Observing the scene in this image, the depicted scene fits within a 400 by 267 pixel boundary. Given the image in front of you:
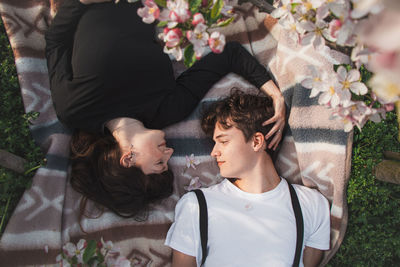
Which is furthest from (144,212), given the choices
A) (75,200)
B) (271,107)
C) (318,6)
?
(318,6)

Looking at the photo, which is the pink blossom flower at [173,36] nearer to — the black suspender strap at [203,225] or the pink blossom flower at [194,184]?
the black suspender strap at [203,225]

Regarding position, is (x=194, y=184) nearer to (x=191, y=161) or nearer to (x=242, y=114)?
(x=191, y=161)

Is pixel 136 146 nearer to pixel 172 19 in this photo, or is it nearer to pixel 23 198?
pixel 23 198

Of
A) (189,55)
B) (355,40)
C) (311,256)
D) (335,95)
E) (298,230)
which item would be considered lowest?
(311,256)

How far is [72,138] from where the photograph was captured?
226 cm

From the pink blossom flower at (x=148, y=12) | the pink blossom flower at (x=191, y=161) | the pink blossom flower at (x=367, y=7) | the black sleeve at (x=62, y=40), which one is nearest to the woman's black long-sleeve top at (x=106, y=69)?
the black sleeve at (x=62, y=40)

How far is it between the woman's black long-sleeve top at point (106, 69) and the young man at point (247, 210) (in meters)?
0.43

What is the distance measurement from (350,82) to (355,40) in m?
0.27

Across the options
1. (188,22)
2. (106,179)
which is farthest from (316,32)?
(106,179)

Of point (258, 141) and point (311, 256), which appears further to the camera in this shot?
point (311, 256)

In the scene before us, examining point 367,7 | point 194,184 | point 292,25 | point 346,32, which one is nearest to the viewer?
point 367,7

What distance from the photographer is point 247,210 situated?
215cm

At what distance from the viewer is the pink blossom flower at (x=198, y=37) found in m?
1.17

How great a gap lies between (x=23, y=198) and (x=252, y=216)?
1.49m
